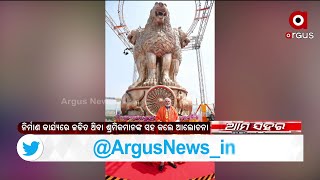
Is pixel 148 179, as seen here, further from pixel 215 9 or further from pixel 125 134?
pixel 215 9

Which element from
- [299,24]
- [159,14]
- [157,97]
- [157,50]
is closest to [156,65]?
[157,50]

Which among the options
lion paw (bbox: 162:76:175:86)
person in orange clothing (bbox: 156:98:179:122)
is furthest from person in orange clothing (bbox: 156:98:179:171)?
lion paw (bbox: 162:76:175:86)

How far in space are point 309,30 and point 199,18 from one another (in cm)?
88

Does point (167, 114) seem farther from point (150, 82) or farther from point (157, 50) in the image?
point (157, 50)

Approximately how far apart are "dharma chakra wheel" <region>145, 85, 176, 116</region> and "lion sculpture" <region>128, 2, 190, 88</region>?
0.06 metres

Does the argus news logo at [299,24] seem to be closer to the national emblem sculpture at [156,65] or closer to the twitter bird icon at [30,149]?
the national emblem sculpture at [156,65]

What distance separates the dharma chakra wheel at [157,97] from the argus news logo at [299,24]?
3.54 ft

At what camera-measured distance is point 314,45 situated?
2285mm

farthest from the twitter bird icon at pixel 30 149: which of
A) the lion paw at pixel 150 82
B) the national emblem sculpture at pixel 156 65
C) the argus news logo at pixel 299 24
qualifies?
the argus news logo at pixel 299 24

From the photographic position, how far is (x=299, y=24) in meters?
2.28

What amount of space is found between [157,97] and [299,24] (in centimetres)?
131

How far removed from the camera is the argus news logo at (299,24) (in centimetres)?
228

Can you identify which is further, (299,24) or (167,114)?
(167,114)

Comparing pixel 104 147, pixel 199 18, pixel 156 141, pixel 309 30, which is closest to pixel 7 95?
pixel 104 147
